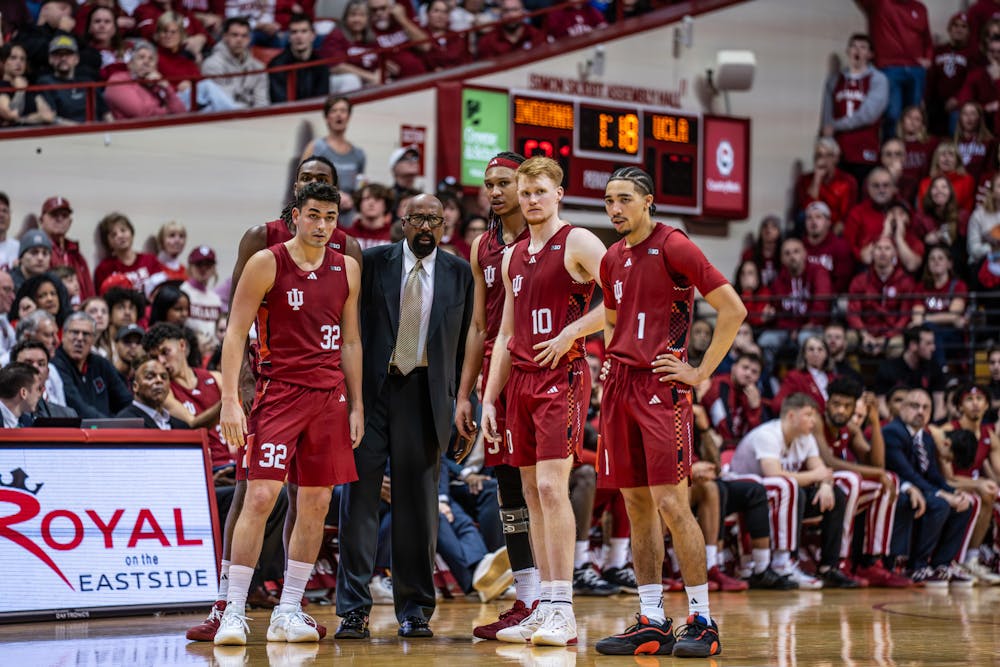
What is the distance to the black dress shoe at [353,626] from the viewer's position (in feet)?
23.2

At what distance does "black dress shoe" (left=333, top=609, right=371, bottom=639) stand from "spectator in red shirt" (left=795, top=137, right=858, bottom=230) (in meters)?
10.8

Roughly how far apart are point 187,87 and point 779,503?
22.4 ft

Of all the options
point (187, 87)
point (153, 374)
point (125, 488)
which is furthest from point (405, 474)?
point (187, 87)

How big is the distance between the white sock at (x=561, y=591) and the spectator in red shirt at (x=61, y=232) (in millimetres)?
6171

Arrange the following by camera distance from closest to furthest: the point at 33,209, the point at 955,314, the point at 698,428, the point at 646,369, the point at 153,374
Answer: the point at 646,369 < the point at 153,374 < the point at 698,428 < the point at 33,209 < the point at 955,314

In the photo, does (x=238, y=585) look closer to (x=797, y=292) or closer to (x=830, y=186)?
(x=797, y=292)

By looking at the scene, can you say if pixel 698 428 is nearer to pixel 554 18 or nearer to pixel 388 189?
pixel 388 189

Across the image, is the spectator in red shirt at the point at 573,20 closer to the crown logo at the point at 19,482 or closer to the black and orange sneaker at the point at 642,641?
the crown logo at the point at 19,482

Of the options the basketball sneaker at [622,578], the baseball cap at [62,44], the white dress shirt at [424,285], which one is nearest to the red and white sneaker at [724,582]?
the basketball sneaker at [622,578]

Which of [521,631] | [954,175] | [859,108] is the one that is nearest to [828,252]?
[954,175]

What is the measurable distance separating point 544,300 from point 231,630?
2131 mm

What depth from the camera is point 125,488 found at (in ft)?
27.1

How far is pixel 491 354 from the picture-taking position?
291 inches

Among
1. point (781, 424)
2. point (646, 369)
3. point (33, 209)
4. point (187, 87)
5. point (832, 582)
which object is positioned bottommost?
point (832, 582)
